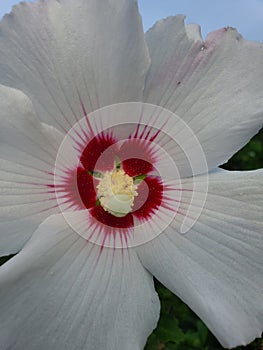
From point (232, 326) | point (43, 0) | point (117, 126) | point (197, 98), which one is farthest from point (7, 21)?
point (232, 326)

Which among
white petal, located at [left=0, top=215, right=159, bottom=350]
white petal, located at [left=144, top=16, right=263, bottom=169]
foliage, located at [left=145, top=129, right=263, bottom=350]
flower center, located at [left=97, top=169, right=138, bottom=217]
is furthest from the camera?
foliage, located at [left=145, top=129, right=263, bottom=350]

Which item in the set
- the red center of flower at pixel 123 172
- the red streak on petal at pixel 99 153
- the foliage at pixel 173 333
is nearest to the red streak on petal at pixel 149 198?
the red center of flower at pixel 123 172

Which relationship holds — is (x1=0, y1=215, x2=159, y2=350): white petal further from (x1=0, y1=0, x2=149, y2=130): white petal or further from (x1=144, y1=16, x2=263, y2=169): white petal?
(x1=144, y1=16, x2=263, y2=169): white petal

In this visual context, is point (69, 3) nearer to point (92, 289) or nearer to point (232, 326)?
point (92, 289)

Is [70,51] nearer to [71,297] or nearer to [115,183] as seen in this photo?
[115,183]


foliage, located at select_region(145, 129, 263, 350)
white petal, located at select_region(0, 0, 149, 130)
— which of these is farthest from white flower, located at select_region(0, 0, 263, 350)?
foliage, located at select_region(145, 129, 263, 350)

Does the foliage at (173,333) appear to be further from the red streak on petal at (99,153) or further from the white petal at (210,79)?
the red streak on petal at (99,153)
